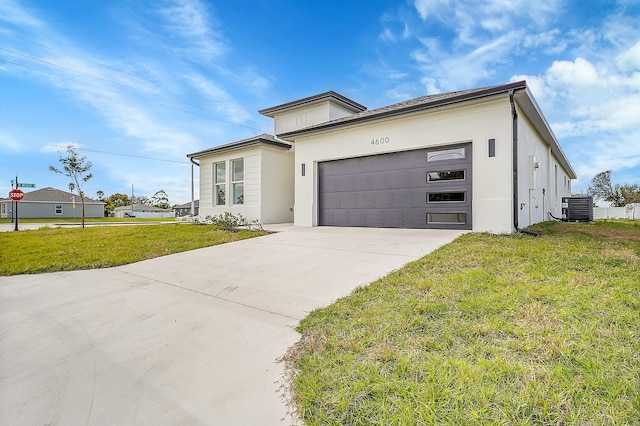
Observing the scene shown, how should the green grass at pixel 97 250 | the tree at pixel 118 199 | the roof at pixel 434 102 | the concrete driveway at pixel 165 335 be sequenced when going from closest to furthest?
the concrete driveway at pixel 165 335
the green grass at pixel 97 250
the roof at pixel 434 102
the tree at pixel 118 199

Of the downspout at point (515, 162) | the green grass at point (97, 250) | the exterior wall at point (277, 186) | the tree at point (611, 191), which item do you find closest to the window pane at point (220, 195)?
the exterior wall at point (277, 186)

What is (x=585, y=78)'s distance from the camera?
10648 millimetres

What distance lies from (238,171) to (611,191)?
3623 centimetres

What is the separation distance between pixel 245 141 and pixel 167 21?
4585mm

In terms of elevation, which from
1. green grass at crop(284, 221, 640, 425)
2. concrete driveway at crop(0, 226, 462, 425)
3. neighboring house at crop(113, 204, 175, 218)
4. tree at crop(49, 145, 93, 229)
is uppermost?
tree at crop(49, 145, 93, 229)

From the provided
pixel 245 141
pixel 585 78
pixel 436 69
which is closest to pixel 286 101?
pixel 245 141

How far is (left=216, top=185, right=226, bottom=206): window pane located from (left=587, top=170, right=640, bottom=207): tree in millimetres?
35334

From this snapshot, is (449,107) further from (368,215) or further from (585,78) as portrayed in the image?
(585,78)

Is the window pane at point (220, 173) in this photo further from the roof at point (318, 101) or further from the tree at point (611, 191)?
the tree at point (611, 191)

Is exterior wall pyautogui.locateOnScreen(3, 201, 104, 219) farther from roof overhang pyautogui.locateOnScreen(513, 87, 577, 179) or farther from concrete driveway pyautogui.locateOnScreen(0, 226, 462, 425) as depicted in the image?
roof overhang pyautogui.locateOnScreen(513, 87, 577, 179)

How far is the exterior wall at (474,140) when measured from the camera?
22.6 ft

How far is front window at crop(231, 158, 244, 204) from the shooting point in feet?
41.9

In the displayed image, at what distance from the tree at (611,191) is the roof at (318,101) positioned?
30.1 m

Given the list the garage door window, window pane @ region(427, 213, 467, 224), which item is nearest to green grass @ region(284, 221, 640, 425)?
window pane @ region(427, 213, 467, 224)
